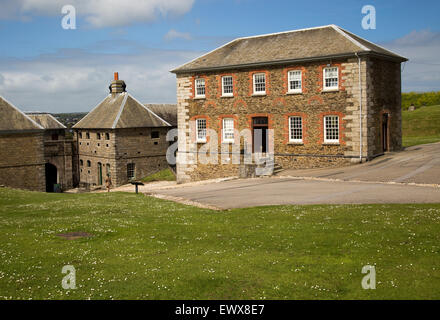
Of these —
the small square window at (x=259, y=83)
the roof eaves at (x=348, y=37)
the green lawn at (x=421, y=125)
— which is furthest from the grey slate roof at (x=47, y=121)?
the green lawn at (x=421, y=125)

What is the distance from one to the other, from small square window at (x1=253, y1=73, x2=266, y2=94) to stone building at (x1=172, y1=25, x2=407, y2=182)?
0.08 metres

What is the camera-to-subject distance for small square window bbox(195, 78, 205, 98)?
4058 centimetres

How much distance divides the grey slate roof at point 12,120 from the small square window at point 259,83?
2414 centimetres

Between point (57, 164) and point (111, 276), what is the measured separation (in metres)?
52.6

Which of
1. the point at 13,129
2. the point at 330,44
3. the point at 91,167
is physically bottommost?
the point at 91,167

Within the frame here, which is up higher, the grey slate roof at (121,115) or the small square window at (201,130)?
the grey slate roof at (121,115)

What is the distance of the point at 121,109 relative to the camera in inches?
2240

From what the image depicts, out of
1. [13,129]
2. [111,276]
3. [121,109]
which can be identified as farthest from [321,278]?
[121,109]

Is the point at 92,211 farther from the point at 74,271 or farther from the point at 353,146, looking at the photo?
the point at 353,146

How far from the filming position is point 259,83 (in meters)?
37.4

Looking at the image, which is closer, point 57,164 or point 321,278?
point 321,278

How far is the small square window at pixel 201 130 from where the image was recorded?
41.1 metres

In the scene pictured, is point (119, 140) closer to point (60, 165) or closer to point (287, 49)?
point (60, 165)
